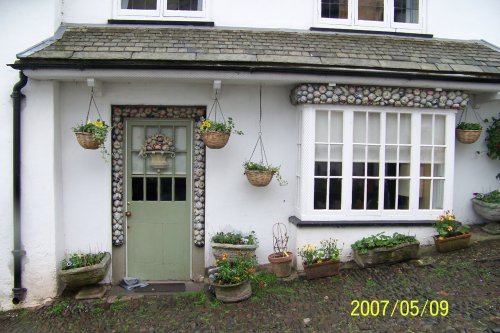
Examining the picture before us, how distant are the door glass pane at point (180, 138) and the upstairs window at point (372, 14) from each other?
10.1 feet

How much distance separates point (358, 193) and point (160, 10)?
452 centimetres

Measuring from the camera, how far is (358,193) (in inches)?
231

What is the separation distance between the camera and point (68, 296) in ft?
17.5

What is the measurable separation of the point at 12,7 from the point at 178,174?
3366 millimetres

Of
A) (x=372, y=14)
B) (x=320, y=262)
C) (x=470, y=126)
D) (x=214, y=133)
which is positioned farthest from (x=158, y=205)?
(x=470, y=126)

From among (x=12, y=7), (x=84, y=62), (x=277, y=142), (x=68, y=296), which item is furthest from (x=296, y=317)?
(x=12, y=7)

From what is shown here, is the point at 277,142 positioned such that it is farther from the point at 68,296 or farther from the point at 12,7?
the point at 12,7

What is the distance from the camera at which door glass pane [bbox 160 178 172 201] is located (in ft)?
19.6

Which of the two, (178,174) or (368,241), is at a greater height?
(178,174)

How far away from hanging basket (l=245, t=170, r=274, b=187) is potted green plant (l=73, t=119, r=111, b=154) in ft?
6.99

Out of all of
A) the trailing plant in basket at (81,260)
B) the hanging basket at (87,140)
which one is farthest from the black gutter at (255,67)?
the trailing plant in basket at (81,260)

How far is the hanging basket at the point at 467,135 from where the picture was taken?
20.0 ft

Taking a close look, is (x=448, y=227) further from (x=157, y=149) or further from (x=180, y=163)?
(x=157, y=149)
